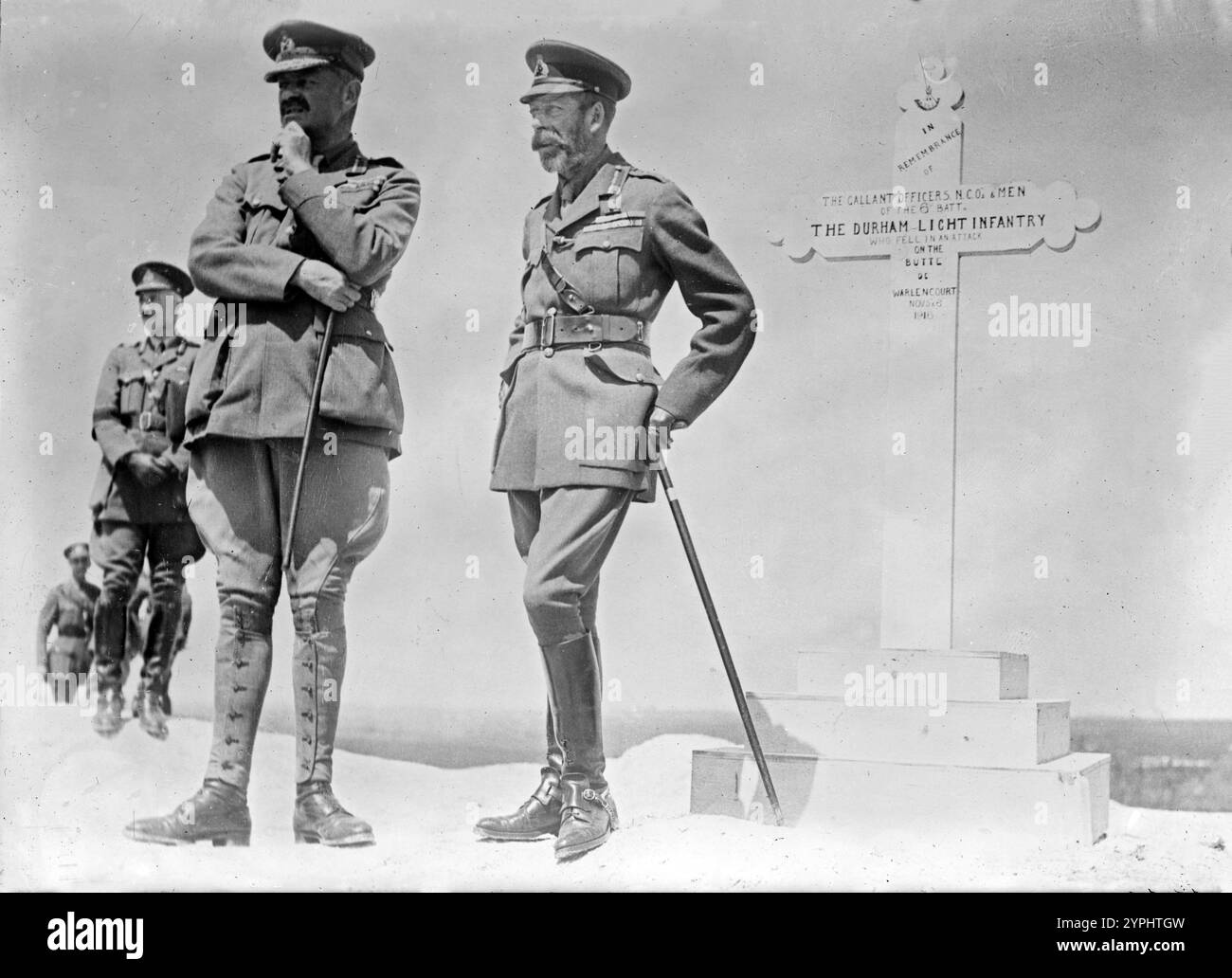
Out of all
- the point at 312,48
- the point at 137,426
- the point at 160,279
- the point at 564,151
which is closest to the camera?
the point at 564,151

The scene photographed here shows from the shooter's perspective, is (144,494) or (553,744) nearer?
(553,744)

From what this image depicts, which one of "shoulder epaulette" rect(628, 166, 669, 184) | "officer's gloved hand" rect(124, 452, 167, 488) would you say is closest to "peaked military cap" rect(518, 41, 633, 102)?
"shoulder epaulette" rect(628, 166, 669, 184)

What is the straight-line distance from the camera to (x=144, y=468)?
5.11 m

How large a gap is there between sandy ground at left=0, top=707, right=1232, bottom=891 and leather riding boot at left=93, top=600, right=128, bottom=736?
0.37 ft

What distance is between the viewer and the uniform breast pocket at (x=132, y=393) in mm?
5109

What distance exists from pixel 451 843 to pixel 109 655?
1.46m

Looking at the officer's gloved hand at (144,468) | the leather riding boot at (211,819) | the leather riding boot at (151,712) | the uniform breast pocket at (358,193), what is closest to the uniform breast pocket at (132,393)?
the officer's gloved hand at (144,468)

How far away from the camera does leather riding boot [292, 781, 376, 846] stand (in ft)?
14.2

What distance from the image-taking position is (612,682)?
469cm

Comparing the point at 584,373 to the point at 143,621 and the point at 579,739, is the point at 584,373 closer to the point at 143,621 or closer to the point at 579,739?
the point at 579,739

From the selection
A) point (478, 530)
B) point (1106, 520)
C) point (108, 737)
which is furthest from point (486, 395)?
point (1106, 520)

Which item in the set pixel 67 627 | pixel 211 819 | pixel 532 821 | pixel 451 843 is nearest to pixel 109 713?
pixel 67 627

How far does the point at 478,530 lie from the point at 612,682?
0.64 m

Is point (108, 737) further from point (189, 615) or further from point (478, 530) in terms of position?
point (478, 530)
